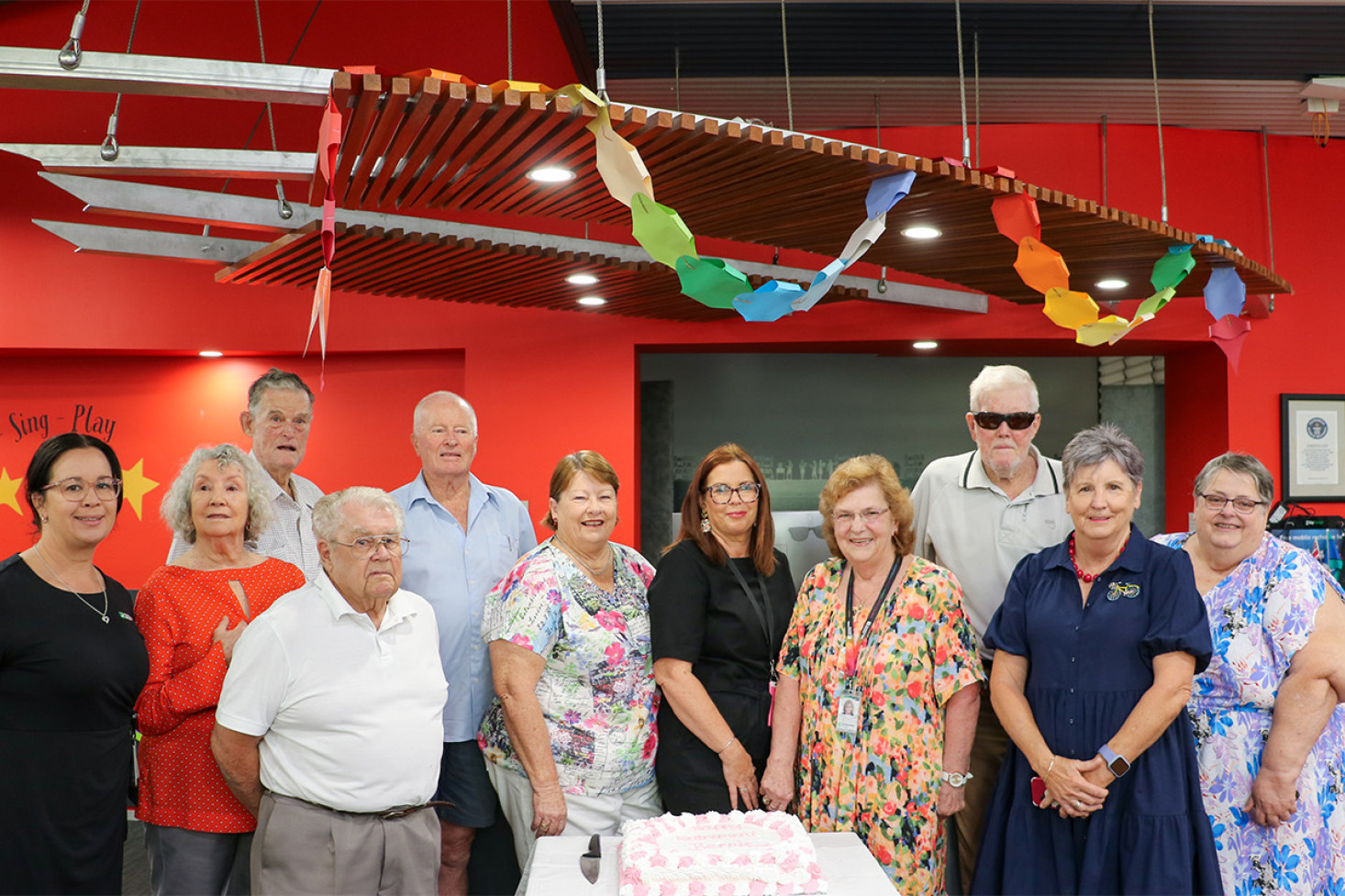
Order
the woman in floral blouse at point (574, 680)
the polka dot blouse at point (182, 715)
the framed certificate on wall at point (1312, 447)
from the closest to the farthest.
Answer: the polka dot blouse at point (182, 715) → the woman in floral blouse at point (574, 680) → the framed certificate on wall at point (1312, 447)

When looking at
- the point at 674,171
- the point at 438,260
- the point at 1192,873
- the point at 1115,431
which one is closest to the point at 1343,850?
the point at 1192,873

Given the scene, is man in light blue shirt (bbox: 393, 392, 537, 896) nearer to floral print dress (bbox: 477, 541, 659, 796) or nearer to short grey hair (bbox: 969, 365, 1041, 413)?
floral print dress (bbox: 477, 541, 659, 796)

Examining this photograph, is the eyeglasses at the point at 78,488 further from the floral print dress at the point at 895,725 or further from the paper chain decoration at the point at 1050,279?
the paper chain decoration at the point at 1050,279

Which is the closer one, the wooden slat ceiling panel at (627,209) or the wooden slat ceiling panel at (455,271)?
the wooden slat ceiling panel at (627,209)

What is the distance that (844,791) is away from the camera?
2939 millimetres

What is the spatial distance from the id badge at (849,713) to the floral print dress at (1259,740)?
1.07 meters

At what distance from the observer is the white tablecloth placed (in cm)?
231

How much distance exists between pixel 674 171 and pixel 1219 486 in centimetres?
195

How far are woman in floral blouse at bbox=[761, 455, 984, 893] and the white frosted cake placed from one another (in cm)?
46

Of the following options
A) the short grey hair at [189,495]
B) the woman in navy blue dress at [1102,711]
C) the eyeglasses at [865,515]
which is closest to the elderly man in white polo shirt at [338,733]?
the short grey hair at [189,495]

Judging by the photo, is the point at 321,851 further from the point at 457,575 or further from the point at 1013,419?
the point at 1013,419

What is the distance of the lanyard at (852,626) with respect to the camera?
3008 millimetres

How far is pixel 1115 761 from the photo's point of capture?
8.93 feet

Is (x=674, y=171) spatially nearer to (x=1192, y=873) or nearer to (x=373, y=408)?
(x=1192, y=873)
